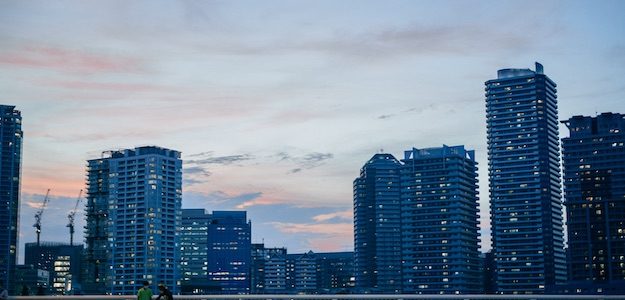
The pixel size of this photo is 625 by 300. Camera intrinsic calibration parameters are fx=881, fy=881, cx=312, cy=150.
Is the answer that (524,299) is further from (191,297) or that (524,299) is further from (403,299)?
(191,297)

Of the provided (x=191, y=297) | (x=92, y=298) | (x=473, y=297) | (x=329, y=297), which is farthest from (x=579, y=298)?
(x=92, y=298)

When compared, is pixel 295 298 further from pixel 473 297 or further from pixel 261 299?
pixel 473 297

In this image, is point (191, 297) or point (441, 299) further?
point (191, 297)

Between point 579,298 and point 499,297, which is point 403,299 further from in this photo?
point 579,298

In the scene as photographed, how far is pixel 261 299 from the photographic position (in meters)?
42.4

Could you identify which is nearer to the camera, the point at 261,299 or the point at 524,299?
the point at 524,299

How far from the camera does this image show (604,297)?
4056 cm

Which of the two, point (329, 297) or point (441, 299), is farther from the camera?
point (329, 297)

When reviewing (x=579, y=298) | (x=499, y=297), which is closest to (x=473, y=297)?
(x=499, y=297)

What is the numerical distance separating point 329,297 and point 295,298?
1.79 meters

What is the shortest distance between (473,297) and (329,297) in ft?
22.5

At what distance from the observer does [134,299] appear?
41.7 m

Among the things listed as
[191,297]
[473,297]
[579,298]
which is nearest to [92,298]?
[191,297]

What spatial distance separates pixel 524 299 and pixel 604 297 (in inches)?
157
